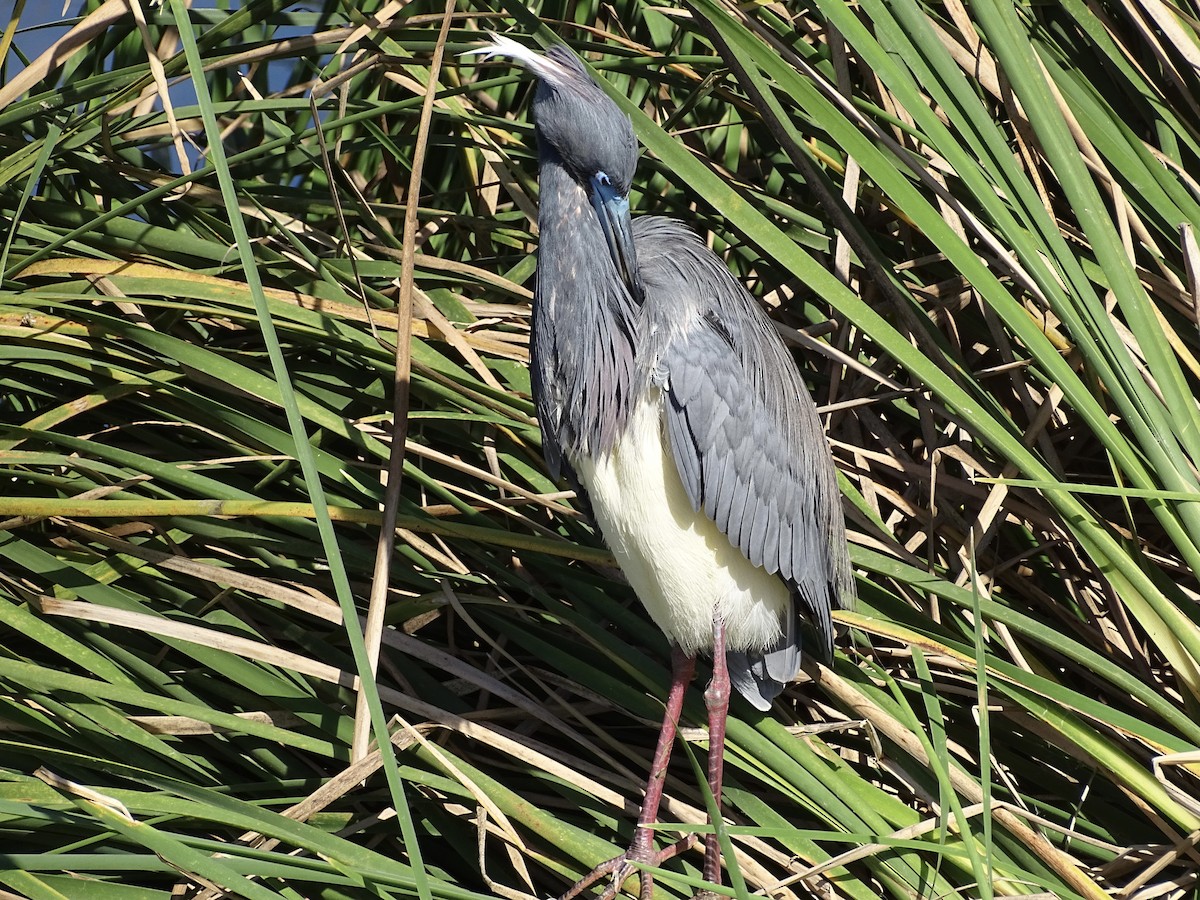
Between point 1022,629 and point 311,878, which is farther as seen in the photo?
point 1022,629

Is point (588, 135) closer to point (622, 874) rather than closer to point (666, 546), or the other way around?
point (666, 546)

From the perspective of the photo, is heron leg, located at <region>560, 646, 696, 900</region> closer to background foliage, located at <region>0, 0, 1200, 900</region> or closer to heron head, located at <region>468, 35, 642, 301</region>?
background foliage, located at <region>0, 0, 1200, 900</region>

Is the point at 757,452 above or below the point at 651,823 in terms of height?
above

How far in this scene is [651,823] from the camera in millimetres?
1834

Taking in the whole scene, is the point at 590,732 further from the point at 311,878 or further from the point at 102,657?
the point at 102,657

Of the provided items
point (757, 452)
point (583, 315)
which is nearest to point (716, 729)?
point (757, 452)

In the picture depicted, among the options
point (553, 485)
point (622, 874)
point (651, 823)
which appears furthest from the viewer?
point (553, 485)

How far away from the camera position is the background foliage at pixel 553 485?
1.94 metres

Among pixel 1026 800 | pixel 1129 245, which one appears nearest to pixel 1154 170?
pixel 1129 245

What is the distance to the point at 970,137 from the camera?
2004mm

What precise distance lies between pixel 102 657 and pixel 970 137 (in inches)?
73.9

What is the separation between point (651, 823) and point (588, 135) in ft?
3.90

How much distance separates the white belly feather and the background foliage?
17 centimetres

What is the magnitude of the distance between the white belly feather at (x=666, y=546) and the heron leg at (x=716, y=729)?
4 cm
